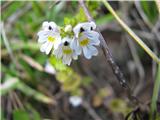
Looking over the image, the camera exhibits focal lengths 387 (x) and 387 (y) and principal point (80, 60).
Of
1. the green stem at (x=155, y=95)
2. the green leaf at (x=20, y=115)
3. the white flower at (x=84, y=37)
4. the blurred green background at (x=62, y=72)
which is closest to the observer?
the white flower at (x=84, y=37)

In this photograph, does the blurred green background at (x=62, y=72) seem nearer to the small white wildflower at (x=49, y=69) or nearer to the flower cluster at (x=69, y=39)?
the small white wildflower at (x=49, y=69)

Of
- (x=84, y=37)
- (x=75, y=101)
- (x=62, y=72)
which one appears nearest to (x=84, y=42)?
(x=84, y=37)

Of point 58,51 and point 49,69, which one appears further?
point 49,69

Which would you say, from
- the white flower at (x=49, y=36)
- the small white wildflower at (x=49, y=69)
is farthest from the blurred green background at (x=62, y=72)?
the white flower at (x=49, y=36)

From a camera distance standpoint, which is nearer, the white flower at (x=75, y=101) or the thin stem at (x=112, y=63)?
the thin stem at (x=112, y=63)

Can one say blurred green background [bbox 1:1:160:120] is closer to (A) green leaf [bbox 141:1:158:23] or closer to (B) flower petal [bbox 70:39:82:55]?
(A) green leaf [bbox 141:1:158:23]

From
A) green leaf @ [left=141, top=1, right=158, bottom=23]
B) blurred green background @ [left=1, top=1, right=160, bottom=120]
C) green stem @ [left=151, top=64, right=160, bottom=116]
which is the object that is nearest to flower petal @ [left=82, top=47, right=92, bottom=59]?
green stem @ [left=151, top=64, right=160, bottom=116]

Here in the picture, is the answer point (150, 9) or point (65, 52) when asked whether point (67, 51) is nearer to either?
point (65, 52)

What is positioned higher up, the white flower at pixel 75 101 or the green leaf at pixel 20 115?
the green leaf at pixel 20 115
